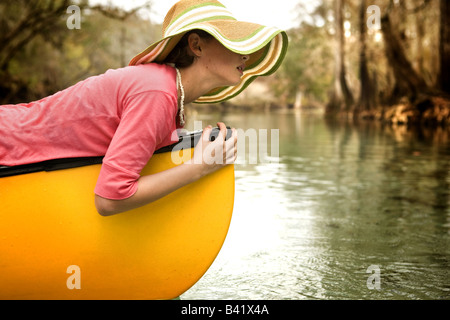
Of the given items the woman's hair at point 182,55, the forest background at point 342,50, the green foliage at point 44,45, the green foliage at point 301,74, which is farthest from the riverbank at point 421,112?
the green foliage at point 301,74

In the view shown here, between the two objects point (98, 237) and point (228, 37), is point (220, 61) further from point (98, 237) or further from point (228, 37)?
point (98, 237)

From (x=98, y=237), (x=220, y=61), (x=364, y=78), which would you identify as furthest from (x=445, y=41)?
(x=98, y=237)

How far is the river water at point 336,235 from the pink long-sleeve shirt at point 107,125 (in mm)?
604

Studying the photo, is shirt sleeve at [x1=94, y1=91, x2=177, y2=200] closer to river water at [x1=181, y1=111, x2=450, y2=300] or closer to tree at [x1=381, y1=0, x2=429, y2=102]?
river water at [x1=181, y1=111, x2=450, y2=300]

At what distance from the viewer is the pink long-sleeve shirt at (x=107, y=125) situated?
197 centimetres

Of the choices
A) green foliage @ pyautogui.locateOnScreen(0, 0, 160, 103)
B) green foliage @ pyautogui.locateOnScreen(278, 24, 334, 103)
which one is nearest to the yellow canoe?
green foliage @ pyautogui.locateOnScreen(0, 0, 160, 103)

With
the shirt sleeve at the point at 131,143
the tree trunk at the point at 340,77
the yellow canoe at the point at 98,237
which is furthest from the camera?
the tree trunk at the point at 340,77

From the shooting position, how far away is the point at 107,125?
2102 millimetres

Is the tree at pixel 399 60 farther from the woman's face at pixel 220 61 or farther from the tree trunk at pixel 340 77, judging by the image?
the woman's face at pixel 220 61

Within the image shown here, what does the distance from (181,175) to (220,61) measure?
438 millimetres

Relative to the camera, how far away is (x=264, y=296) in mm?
2941

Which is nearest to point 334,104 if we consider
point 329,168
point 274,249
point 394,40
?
point 394,40

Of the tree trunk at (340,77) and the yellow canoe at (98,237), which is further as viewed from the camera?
the tree trunk at (340,77)

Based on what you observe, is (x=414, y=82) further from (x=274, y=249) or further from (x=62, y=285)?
(x=62, y=285)
